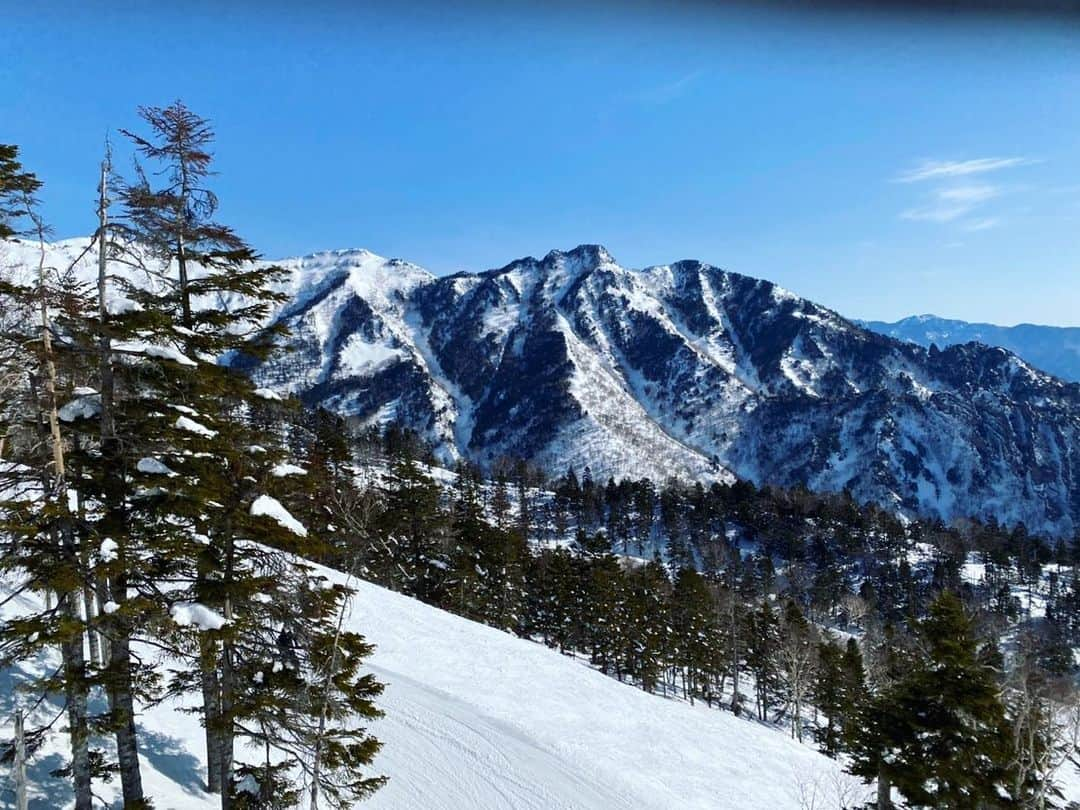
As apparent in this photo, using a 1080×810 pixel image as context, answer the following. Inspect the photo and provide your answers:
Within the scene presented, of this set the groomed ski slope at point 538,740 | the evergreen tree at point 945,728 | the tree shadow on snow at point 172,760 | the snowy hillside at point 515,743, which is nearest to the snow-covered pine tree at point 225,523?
the tree shadow on snow at point 172,760

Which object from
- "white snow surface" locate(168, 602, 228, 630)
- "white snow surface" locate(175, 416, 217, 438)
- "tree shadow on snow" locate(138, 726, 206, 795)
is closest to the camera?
"white snow surface" locate(168, 602, 228, 630)

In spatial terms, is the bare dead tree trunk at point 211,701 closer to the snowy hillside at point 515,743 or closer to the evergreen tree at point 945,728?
the snowy hillside at point 515,743

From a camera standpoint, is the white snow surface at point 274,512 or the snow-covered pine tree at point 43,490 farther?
the white snow surface at point 274,512

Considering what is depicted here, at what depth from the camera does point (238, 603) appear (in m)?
11.4

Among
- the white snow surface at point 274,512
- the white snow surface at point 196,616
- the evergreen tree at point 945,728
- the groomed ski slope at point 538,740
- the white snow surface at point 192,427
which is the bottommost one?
the groomed ski slope at point 538,740

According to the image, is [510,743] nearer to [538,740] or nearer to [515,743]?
[515,743]

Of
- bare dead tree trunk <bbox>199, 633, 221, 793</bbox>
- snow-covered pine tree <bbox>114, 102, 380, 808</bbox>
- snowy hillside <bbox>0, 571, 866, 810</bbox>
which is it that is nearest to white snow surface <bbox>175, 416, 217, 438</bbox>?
snow-covered pine tree <bbox>114, 102, 380, 808</bbox>

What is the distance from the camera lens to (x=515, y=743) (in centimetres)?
2247

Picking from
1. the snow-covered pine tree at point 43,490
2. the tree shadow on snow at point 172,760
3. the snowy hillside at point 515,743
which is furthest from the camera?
the snowy hillside at point 515,743

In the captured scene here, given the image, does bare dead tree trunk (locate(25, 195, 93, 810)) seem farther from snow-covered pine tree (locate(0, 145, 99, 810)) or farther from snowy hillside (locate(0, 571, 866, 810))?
snowy hillside (locate(0, 571, 866, 810))

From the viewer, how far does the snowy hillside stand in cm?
1662

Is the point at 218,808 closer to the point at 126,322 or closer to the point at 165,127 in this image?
the point at 126,322

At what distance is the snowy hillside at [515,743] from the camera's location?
54.5ft

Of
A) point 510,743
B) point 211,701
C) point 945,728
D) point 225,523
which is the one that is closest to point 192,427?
point 225,523
